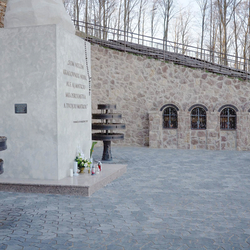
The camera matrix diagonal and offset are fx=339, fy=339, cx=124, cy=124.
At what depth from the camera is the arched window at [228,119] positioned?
13945 millimetres

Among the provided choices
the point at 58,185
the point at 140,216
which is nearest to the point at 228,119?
the point at 58,185

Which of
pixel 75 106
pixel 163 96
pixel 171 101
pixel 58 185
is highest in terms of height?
pixel 163 96

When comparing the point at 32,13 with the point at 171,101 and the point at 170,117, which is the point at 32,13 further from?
the point at 170,117

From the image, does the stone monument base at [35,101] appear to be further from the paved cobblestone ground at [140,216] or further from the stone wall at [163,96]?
the stone wall at [163,96]

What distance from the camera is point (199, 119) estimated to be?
14156 mm

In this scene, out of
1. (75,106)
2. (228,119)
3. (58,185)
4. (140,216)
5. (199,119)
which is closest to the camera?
(140,216)

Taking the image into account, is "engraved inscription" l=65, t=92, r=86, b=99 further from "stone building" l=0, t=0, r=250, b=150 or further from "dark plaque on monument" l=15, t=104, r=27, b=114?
"stone building" l=0, t=0, r=250, b=150

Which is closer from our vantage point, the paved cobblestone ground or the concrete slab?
the paved cobblestone ground

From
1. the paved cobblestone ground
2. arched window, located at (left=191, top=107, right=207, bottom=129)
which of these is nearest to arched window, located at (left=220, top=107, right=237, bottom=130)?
arched window, located at (left=191, top=107, right=207, bottom=129)

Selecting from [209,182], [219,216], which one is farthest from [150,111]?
[219,216]

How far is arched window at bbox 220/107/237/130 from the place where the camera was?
13.9 m

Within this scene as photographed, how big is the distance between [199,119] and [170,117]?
1.20 m

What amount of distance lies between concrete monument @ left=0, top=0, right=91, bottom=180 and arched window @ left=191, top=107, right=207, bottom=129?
7982 millimetres

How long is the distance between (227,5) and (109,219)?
20836mm
